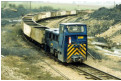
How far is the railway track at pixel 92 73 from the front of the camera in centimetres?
1606

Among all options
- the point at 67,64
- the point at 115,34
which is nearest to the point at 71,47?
the point at 67,64

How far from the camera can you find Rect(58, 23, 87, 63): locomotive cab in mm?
18469

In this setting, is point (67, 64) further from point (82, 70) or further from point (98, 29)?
point (98, 29)

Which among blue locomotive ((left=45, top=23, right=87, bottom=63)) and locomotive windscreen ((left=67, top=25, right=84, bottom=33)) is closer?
blue locomotive ((left=45, top=23, right=87, bottom=63))

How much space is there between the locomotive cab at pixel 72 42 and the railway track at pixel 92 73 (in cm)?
59

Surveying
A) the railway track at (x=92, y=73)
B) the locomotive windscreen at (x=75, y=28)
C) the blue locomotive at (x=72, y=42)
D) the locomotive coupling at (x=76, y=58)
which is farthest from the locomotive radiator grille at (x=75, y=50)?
the locomotive windscreen at (x=75, y=28)

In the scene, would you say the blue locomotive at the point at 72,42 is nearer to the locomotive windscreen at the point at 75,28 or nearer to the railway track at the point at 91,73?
the locomotive windscreen at the point at 75,28

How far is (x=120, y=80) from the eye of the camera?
15.2m

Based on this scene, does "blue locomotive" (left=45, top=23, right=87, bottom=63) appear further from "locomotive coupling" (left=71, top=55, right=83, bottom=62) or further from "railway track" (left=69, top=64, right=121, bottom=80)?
"railway track" (left=69, top=64, right=121, bottom=80)

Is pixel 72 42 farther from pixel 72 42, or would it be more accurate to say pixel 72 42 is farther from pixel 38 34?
pixel 38 34

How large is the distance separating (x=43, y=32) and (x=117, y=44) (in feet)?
29.3

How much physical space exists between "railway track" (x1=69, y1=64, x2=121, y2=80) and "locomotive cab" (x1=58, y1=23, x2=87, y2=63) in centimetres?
59

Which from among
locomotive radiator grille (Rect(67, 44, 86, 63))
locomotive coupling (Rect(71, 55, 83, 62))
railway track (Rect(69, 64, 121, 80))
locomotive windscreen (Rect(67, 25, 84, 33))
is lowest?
railway track (Rect(69, 64, 121, 80))

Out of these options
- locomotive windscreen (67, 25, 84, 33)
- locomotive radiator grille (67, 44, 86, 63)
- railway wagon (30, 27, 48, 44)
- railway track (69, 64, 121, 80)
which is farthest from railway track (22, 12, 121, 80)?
railway wagon (30, 27, 48, 44)
